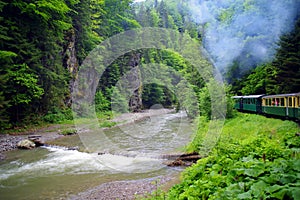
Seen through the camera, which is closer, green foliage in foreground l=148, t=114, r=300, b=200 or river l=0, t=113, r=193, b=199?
green foliage in foreground l=148, t=114, r=300, b=200

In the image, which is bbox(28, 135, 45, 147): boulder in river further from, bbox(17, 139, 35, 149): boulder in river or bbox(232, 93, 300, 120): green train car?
bbox(232, 93, 300, 120): green train car

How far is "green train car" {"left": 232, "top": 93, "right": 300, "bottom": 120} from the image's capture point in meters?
13.4

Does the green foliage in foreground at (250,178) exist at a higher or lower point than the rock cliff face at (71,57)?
lower

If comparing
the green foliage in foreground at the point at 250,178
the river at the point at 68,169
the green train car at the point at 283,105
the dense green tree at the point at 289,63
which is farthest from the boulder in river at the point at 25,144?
the dense green tree at the point at 289,63

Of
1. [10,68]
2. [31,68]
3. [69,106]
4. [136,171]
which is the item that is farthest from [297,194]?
[69,106]

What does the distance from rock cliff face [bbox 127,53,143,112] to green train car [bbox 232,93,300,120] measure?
82.7ft

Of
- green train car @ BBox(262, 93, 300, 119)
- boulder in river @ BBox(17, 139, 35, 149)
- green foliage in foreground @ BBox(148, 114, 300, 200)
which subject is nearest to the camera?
green foliage in foreground @ BBox(148, 114, 300, 200)

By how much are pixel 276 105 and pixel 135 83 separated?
112 ft

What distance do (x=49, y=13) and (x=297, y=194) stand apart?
2456 centimetres

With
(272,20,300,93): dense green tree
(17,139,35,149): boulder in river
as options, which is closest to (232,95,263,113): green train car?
(272,20,300,93): dense green tree

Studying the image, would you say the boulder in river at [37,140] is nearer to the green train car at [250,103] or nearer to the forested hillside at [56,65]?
the forested hillside at [56,65]

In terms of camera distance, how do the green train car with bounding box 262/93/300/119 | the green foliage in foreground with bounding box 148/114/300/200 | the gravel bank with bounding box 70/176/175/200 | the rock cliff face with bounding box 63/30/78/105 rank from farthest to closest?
the rock cliff face with bounding box 63/30/78/105 < the green train car with bounding box 262/93/300/119 < the gravel bank with bounding box 70/176/175/200 < the green foliage in foreground with bounding box 148/114/300/200

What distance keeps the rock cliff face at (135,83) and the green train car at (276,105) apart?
25221 mm

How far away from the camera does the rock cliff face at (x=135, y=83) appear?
45.8m
